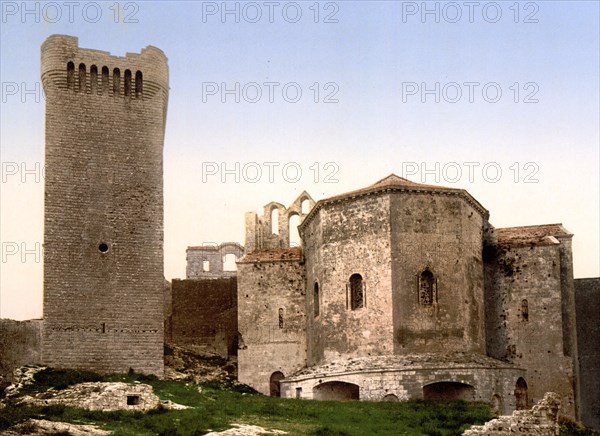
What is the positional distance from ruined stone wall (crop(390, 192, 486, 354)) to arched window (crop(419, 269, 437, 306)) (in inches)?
1.4

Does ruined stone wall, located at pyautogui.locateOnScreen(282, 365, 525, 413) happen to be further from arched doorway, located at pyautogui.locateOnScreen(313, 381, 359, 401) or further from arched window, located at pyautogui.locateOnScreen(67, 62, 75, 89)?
arched window, located at pyautogui.locateOnScreen(67, 62, 75, 89)

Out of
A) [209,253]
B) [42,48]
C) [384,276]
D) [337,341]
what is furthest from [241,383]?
[209,253]

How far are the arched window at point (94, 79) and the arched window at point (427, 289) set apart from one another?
44.1 feet

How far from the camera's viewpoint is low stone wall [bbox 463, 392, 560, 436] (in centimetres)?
3359

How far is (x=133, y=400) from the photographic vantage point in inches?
1385

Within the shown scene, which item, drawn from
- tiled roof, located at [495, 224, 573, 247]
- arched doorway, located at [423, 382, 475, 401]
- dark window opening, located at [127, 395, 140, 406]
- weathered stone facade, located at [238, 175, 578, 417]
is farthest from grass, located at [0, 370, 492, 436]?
tiled roof, located at [495, 224, 573, 247]

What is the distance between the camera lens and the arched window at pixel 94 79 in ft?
133

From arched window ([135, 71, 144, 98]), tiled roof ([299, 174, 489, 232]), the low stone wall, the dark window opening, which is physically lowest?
the low stone wall

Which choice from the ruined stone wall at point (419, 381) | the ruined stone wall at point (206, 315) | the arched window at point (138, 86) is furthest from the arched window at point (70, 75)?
the ruined stone wall at point (419, 381)

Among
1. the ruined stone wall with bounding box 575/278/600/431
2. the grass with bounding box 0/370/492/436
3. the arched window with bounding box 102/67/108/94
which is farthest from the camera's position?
the ruined stone wall with bounding box 575/278/600/431

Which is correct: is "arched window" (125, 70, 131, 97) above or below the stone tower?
above

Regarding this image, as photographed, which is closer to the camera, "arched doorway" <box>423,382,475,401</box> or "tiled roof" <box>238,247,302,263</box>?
"arched doorway" <box>423,382,475,401</box>

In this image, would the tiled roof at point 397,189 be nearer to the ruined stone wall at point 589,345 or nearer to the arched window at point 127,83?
the arched window at point 127,83

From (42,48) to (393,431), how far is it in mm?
19094
